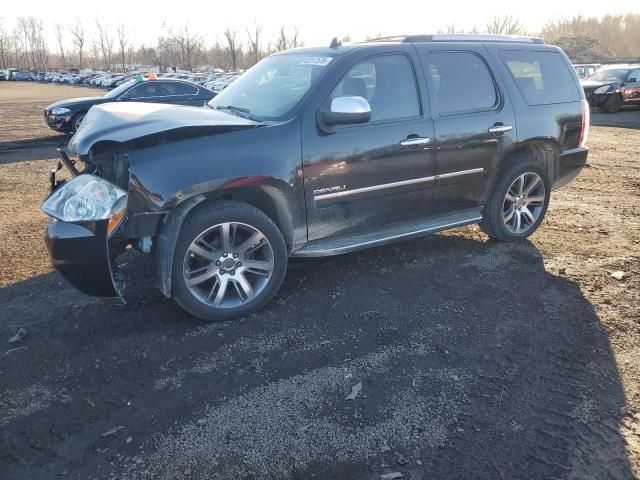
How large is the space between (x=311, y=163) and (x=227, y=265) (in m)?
0.99

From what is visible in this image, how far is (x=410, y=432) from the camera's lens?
2680 millimetres

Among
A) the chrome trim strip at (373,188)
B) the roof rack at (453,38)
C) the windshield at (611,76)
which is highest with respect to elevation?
the roof rack at (453,38)

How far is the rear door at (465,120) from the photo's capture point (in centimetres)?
457

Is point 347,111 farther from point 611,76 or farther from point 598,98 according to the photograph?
point 611,76

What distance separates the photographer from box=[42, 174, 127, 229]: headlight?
3342 millimetres

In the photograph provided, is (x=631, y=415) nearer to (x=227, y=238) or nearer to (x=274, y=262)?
(x=274, y=262)

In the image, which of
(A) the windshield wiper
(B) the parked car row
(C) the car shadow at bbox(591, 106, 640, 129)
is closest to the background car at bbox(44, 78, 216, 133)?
(A) the windshield wiper

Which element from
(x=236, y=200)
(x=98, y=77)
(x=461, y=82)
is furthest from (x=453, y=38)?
(x=98, y=77)

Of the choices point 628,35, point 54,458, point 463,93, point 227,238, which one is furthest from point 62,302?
point 628,35

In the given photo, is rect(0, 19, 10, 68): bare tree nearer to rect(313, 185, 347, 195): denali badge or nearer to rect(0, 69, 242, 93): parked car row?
rect(0, 69, 242, 93): parked car row

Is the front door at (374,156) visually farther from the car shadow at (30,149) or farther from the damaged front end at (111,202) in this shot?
the car shadow at (30,149)

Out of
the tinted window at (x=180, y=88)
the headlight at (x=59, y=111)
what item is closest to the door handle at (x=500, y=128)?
the tinted window at (x=180, y=88)

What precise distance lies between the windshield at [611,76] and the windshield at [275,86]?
19.0 metres

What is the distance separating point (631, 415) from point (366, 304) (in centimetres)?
189
